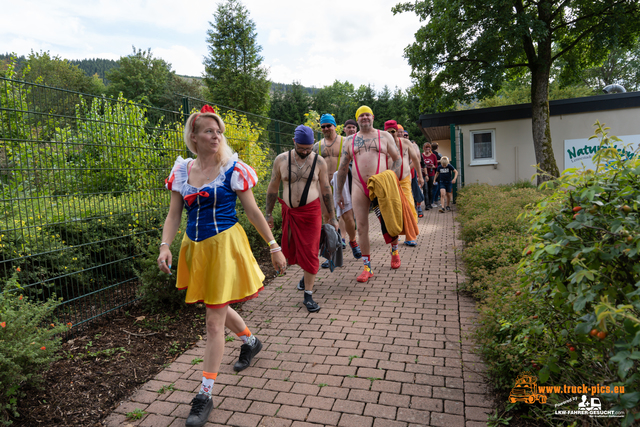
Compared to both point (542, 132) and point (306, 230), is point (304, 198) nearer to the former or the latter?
point (306, 230)

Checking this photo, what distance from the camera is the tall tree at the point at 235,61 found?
43562mm

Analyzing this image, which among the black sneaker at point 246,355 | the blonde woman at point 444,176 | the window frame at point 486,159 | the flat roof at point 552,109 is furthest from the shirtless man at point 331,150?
the flat roof at point 552,109

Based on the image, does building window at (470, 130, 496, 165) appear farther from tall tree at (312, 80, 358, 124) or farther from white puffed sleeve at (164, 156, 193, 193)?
tall tree at (312, 80, 358, 124)

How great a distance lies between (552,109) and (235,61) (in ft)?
119

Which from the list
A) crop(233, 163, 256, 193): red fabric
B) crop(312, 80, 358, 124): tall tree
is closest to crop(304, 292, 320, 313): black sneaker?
crop(233, 163, 256, 193): red fabric

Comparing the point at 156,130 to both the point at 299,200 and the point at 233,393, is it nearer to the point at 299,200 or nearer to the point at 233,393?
the point at 299,200

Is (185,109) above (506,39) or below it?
below

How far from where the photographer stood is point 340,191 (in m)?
6.05

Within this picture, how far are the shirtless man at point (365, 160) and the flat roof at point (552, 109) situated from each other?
40.7 ft

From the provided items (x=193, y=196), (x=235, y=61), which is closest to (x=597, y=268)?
(x=193, y=196)

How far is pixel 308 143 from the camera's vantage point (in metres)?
4.67

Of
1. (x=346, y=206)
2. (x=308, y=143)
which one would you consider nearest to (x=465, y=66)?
(x=346, y=206)

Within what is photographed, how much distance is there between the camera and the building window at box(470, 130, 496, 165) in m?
17.0

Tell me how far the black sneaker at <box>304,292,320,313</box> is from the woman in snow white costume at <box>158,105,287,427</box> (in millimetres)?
1858
